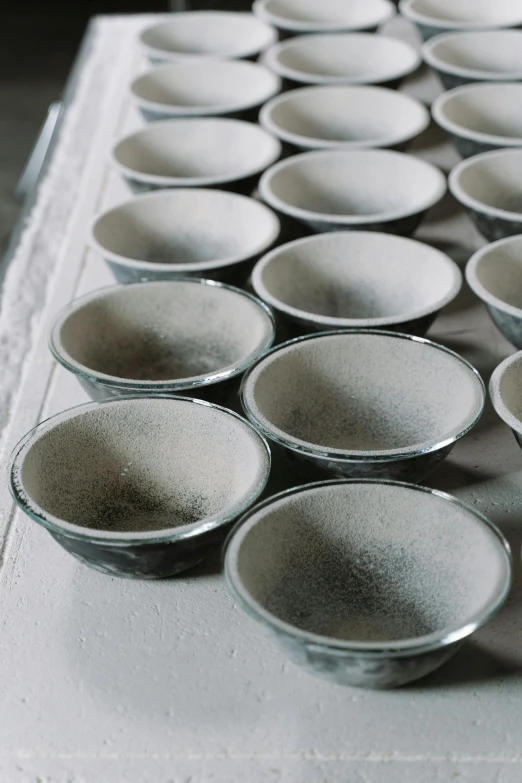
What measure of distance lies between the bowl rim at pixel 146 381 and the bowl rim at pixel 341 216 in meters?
0.23

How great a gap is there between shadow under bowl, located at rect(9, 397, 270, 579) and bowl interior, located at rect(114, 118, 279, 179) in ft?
2.48

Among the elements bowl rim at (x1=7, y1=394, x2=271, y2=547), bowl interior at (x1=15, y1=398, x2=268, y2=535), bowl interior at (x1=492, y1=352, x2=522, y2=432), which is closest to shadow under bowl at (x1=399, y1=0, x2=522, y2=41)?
bowl interior at (x1=492, y1=352, x2=522, y2=432)

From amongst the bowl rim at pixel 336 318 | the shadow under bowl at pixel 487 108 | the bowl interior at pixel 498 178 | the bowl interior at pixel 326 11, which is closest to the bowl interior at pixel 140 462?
the bowl rim at pixel 336 318

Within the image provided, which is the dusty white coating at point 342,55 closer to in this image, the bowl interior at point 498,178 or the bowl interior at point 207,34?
the bowl interior at point 207,34

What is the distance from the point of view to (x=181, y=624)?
101 cm

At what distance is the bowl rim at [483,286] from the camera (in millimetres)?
1245

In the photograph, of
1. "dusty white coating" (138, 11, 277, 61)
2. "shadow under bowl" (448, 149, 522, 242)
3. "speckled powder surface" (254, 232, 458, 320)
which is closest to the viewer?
"speckled powder surface" (254, 232, 458, 320)

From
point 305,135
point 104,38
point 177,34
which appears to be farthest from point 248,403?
point 104,38

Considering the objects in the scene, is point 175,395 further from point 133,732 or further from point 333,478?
point 133,732

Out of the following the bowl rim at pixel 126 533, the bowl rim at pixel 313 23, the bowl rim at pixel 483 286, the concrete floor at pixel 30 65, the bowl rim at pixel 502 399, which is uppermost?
the bowl rim at pixel 313 23

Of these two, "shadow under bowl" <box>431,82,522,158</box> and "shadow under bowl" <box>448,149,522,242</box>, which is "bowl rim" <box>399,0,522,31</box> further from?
"shadow under bowl" <box>448,149,522,242</box>

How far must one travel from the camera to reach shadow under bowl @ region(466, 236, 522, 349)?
1.28m

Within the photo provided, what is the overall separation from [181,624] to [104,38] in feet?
6.04

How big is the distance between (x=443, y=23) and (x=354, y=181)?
0.63 meters
